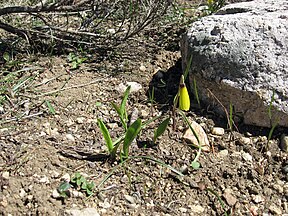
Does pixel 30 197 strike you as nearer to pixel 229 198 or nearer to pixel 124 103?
pixel 124 103

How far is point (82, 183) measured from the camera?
2.20m

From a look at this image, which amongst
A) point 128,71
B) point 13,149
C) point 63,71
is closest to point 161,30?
point 128,71

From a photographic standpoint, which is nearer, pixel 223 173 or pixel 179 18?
pixel 223 173

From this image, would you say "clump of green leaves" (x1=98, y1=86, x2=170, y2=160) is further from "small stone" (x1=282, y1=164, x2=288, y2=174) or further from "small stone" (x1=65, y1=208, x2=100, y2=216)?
"small stone" (x1=282, y1=164, x2=288, y2=174)

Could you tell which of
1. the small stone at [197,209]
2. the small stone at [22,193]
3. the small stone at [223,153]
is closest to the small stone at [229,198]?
the small stone at [197,209]

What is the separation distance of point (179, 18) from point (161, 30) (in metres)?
0.29

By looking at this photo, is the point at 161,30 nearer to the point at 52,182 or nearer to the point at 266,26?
the point at 266,26

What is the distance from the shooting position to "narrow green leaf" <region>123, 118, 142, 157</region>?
221 centimetres

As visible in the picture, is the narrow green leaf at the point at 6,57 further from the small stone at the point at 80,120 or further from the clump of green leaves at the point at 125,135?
the clump of green leaves at the point at 125,135

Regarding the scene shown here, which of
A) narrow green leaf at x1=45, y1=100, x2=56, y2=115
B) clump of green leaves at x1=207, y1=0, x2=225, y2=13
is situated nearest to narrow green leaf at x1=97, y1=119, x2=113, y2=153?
narrow green leaf at x1=45, y1=100, x2=56, y2=115

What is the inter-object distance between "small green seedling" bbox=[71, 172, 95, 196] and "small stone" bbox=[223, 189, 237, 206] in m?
0.59

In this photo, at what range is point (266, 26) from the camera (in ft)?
8.45

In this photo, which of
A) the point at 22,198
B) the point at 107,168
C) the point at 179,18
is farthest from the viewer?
the point at 179,18

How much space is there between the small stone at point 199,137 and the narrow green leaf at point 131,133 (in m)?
0.37
